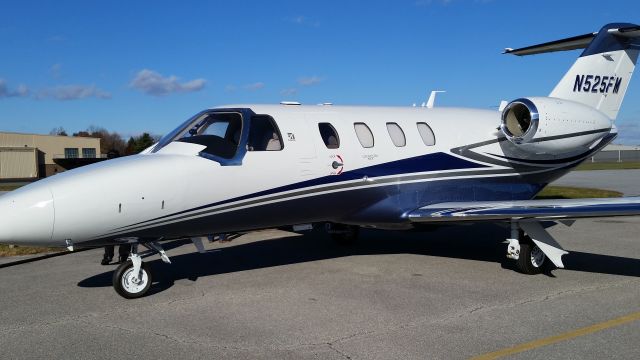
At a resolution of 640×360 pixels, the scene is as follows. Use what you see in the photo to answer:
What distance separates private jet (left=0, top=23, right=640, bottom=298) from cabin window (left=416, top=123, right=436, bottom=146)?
3 centimetres

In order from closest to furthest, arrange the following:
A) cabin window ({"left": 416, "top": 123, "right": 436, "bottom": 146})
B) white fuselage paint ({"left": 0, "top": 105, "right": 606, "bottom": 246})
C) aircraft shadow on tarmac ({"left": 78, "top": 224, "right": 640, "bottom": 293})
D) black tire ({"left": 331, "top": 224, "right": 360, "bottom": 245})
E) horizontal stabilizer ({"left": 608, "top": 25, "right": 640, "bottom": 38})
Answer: white fuselage paint ({"left": 0, "top": 105, "right": 606, "bottom": 246}), aircraft shadow on tarmac ({"left": 78, "top": 224, "right": 640, "bottom": 293}), cabin window ({"left": 416, "top": 123, "right": 436, "bottom": 146}), horizontal stabilizer ({"left": 608, "top": 25, "right": 640, "bottom": 38}), black tire ({"left": 331, "top": 224, "right": 360, "bottom": 245})

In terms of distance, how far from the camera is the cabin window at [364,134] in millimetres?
8844

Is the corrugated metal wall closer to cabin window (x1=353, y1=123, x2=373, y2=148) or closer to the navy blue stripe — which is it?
cabin window (x1=353, y1=123, x2=373, y2=148)

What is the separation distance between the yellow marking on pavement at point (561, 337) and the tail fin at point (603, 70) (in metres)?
6.21

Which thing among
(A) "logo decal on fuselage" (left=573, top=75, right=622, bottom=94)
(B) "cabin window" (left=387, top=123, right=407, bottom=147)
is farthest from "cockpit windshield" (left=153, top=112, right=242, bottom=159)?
(A) "logo decal on fuselage" (left=573, top=75, right=622, bottom=94)

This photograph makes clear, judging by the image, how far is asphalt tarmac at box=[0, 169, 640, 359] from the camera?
16.9 feet

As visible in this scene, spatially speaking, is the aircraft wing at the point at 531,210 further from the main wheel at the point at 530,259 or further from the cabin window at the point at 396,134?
the cabin window at the point at 396,134

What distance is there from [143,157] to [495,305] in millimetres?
4853

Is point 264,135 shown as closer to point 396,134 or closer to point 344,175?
point 344,175

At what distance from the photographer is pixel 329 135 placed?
28.1 feet

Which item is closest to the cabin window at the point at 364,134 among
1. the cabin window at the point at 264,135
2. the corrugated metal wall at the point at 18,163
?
the cabin window at the point at 264,135

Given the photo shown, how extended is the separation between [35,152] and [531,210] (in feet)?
208

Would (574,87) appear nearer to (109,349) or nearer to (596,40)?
(596,40)

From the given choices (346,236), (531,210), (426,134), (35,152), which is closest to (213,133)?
(426,134)
